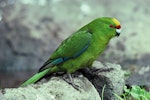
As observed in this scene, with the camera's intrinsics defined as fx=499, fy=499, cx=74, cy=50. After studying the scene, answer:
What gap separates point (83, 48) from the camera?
6.11 m

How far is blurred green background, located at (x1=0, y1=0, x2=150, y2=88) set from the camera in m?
11.6

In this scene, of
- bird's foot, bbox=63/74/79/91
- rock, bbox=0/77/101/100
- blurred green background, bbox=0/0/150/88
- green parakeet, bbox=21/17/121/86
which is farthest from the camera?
blurred green background, bbox=0/0/150/88

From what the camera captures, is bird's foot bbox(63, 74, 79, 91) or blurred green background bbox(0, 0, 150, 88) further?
blurred green background bbox(0, 0, 150, 88)

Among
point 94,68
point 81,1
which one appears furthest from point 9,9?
point 94,68

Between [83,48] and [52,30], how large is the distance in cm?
636

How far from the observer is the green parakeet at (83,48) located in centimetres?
611

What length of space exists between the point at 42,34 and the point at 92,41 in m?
A: 6.28

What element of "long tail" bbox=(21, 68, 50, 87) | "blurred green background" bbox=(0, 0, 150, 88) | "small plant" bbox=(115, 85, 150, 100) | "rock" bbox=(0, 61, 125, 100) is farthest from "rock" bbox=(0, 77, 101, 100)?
"blurred green background" bbox=(0, 0, 150, 88)

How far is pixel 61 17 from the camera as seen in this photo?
12797mm

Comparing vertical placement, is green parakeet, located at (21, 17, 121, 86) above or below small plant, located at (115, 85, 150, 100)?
above

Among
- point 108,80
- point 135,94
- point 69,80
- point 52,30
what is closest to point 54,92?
point 69,80

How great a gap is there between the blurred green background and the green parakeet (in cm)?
476

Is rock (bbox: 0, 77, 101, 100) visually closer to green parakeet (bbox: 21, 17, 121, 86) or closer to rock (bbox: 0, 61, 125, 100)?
rock (bbox: 0, 61, 125, 100)

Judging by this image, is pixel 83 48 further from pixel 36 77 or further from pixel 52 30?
pixel 52 30
